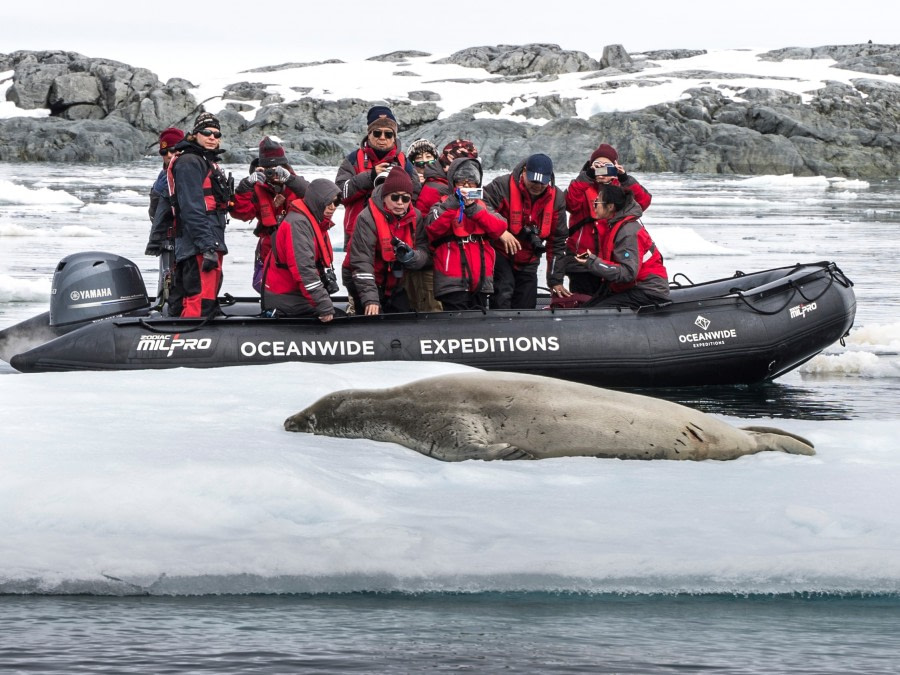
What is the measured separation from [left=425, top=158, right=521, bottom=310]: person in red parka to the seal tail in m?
2.81

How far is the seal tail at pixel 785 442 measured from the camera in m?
4.69

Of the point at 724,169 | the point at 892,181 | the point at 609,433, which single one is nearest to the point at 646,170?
the point at 724,169

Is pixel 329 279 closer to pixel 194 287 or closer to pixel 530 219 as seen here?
pixel 194 287

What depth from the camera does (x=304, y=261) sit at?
23.0ft

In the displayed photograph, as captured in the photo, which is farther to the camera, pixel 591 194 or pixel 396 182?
pixel 591 194

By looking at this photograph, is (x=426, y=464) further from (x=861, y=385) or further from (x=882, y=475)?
(x=861, y=385)

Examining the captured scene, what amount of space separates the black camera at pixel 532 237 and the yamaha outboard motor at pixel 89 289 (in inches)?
113

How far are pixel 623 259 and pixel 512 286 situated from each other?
2.91 ft

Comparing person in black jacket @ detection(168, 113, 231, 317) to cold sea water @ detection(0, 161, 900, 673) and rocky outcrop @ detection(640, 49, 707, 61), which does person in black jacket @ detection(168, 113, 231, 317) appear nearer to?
cold sea water @ detection(0, 161, 900, 673)

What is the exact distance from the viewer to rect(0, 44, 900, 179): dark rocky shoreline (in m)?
50.8

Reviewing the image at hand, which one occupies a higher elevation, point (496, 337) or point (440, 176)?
point (440, 176)

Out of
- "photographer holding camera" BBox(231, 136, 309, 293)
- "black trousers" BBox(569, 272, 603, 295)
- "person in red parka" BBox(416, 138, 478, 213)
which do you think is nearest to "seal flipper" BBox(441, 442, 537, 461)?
"person in red parka" BBox(416, 138, 478, 213)

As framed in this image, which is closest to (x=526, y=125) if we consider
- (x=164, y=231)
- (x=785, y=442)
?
(x=164, y=231)

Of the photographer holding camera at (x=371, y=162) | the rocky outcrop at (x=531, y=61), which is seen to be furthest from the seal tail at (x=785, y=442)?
the rocky outcrop at (x=531, y=61)
